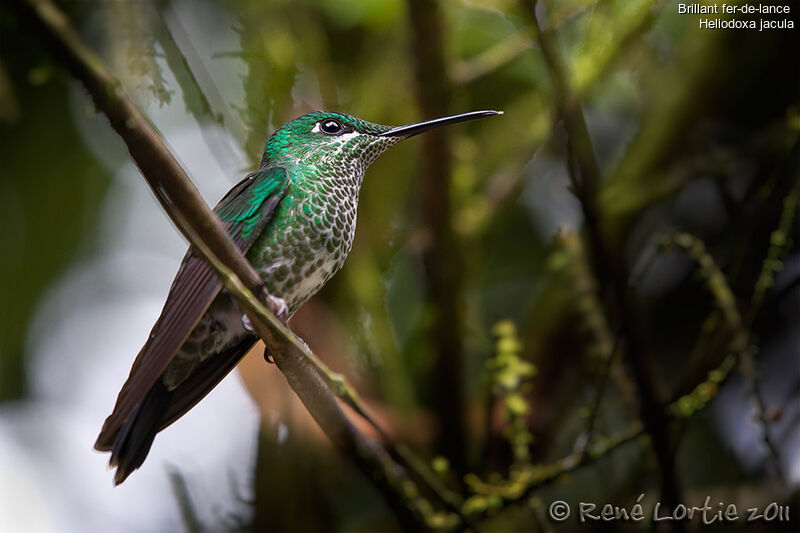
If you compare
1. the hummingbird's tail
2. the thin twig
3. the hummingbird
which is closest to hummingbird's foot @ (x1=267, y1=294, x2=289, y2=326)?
the hummingbird

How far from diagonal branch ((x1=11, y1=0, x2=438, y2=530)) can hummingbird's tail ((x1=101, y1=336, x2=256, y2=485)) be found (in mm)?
174

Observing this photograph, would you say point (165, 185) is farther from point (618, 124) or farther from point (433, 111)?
point (618, 124)

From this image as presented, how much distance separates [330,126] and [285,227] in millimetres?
142

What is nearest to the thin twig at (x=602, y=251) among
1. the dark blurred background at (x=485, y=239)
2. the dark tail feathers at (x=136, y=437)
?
the dark blurred background at (x=485, y=239)

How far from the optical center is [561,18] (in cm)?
149

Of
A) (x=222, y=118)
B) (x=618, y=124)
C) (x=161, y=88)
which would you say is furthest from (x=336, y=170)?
(x=618, y=124)

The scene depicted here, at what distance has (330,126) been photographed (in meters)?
0.95

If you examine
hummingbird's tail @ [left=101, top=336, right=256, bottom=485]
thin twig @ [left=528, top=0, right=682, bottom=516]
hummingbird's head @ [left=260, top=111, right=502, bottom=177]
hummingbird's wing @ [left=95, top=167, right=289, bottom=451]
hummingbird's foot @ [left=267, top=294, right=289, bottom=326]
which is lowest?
thin twig @ [left=528, top=0, right=682, bottom=516]

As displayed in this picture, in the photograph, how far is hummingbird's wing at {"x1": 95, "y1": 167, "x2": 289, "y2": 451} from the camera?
0.68 metres

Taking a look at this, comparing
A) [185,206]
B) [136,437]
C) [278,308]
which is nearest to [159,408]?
[136,437]

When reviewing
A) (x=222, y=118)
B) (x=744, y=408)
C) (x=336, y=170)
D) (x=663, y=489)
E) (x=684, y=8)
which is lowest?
(x=744, y=408)

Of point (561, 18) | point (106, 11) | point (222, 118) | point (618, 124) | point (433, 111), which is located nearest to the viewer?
point (106, 11)

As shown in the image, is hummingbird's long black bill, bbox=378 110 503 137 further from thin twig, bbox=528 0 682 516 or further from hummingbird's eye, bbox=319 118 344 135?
thin twig, bbox=528 0 682 516

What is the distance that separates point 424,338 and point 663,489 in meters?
0.71
